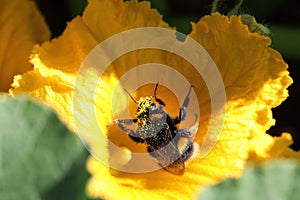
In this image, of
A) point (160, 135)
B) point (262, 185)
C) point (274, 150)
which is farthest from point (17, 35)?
point (262, 185)

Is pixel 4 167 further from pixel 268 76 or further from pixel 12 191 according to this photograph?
pixel 268 76

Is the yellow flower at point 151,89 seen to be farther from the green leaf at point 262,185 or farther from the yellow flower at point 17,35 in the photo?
the green leaf at point 262,185

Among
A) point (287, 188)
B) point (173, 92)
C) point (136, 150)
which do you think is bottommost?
point (287, 188)

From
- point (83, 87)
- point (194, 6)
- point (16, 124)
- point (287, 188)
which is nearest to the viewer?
point (287, 188)

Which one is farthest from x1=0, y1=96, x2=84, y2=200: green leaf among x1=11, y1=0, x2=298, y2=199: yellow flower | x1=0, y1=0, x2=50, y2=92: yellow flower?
x1=0, y1=0, x2=50, y2=92: yellow flower

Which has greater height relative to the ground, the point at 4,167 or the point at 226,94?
the point at 226,94

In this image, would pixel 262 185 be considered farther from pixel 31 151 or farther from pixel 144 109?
pixel 144 109

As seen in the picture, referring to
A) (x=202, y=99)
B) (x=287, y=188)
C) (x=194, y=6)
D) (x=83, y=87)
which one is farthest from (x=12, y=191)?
(x=194, y=6)
